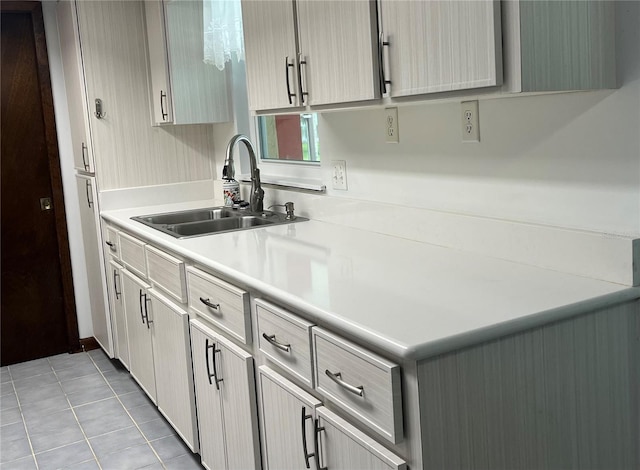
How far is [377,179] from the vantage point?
2412 mm

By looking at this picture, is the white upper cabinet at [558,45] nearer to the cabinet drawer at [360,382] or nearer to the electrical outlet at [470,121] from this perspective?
the electrical outlet at [470,121]

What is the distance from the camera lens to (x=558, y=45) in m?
1.42

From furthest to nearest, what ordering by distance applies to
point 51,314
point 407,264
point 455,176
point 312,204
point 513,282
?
1. point 51,314
2. point 312,204
3. point 455,176
4. point 407,264
5. point 513,282

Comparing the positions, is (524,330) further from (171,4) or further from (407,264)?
(171,4)

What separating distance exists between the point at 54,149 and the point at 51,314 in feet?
3.21

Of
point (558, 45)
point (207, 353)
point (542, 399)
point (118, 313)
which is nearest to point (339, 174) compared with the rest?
point (207, 353)

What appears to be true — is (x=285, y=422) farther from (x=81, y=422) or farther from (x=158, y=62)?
(x=158, y=62)

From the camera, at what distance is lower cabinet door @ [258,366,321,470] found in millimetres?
1638

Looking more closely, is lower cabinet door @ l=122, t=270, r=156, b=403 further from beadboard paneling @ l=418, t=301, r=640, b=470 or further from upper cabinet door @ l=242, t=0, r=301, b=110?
beadboard paneling @ l=418, t=301, r=640, b=470

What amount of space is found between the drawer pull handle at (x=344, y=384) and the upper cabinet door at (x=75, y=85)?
8.02ft

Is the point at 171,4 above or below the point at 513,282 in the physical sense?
above

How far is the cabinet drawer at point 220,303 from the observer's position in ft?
6.35

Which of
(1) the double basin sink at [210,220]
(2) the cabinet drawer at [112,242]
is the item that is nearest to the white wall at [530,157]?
(1) the double basin sink at [210,220]

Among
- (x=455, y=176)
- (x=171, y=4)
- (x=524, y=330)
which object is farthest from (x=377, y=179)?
(x=171, y=4)
